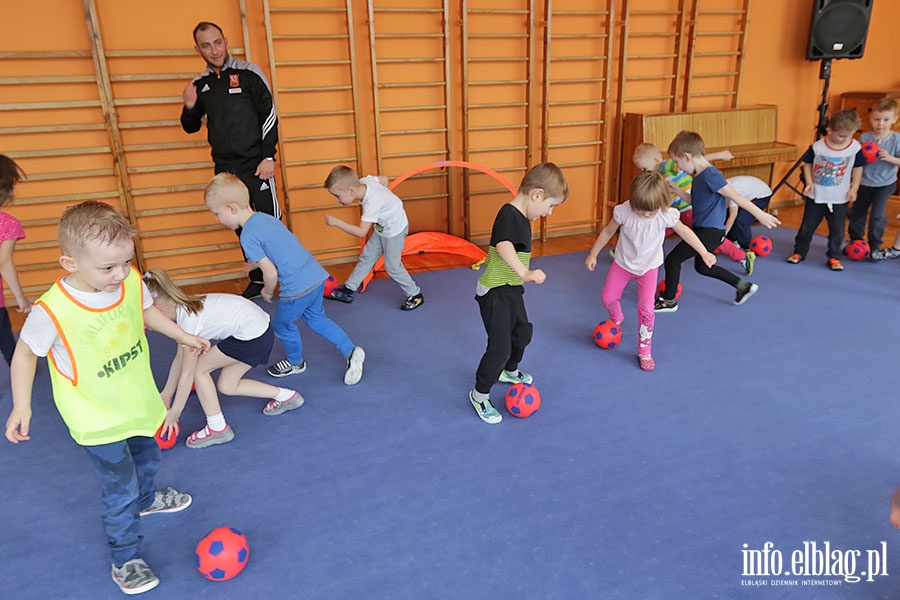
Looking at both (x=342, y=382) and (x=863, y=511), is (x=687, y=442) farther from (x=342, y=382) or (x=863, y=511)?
(x=342, y=382)

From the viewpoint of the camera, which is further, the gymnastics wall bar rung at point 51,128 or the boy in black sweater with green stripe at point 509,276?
the gymnastics wall bar rung at point 51,128

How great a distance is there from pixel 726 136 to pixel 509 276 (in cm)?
485

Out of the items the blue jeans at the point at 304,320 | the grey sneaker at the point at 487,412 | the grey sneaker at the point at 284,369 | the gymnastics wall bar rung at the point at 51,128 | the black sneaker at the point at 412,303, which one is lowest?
the black sneaker at the point at 412,303

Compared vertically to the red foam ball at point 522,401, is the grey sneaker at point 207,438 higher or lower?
lower

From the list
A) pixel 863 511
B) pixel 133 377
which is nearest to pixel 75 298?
pixel 133 377

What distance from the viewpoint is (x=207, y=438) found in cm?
→ 288

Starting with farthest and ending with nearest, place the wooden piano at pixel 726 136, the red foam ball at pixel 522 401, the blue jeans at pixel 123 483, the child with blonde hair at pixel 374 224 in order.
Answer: the wooden piano at pixel 726 136
the child with blonde hair at pixel 374 224
the red foam ball at pixel 522 401
the blue jeans at pixel 123 483

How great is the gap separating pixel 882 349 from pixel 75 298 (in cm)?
412

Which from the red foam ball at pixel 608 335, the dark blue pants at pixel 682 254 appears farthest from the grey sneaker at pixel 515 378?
the dark blue pants at pixel 682 254

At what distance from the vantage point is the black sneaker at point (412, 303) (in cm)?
451

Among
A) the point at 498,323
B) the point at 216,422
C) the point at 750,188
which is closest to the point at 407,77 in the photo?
the point at 750,188

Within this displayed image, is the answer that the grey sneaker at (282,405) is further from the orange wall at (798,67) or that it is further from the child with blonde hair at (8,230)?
the orange wall at (798,67)

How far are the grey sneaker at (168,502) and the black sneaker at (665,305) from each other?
3197 mm

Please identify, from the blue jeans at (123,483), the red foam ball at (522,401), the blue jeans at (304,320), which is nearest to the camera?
the blue jeans at (123,483)
